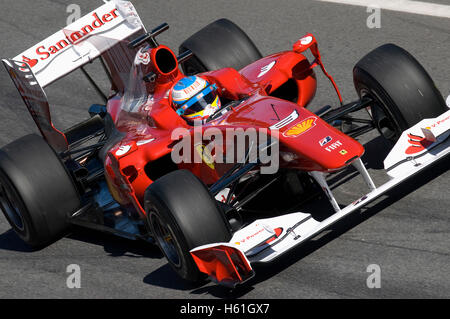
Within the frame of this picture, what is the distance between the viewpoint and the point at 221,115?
741 cm

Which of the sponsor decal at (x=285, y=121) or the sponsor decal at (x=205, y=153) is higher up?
the sponsor decal at (x=285, y=121)

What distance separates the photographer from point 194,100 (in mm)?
7586

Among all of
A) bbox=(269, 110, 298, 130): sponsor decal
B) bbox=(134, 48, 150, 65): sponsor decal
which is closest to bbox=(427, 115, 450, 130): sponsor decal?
bbox=(269, 110, 298, 130): sponsor decal

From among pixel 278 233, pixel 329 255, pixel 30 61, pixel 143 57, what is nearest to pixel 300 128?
pixel 278 233

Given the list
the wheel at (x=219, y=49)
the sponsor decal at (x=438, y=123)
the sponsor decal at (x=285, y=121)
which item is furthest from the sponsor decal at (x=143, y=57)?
the sponsor decal at (x=438, y=123)

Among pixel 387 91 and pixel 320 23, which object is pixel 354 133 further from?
pixel 320 23

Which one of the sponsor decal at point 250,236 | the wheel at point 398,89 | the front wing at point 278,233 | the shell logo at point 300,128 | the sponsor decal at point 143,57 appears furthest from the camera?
the sponsor decal at point 143,57

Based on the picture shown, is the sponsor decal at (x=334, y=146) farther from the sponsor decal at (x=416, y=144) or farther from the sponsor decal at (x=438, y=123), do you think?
the sponsor decal at (x=438, y=123)

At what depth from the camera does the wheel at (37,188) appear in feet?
24.7

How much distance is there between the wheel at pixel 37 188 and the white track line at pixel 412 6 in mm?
5818

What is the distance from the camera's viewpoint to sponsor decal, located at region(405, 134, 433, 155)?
6949 millimetres

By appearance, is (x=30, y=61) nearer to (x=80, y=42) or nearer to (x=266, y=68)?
(x=80, y=42)

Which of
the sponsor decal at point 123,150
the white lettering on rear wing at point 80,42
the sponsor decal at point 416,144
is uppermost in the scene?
the white lettering on rear wing at point 80,42
